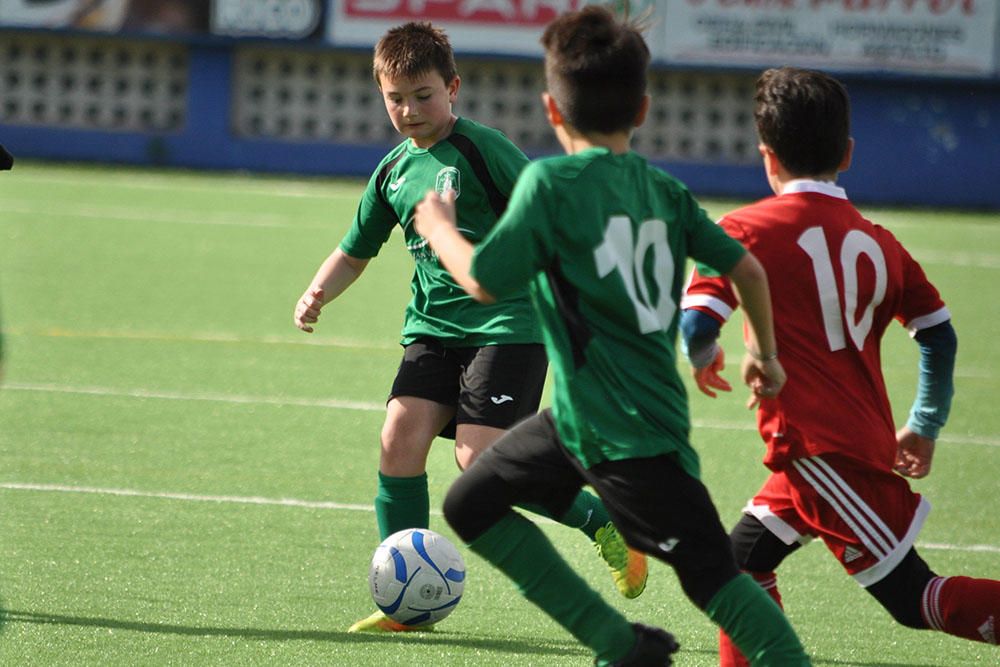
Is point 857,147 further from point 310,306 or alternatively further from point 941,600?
point 941,600

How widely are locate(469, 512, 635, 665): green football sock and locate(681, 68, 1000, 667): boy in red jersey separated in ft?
1.76

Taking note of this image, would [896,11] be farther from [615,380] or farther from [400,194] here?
[615,380]

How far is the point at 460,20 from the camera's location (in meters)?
22.8

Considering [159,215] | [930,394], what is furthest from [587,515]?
[159,215]

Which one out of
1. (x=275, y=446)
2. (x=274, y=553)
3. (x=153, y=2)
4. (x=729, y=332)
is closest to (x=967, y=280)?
(x=729, y=332)

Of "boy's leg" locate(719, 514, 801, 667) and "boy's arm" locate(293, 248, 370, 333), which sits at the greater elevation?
"boy's arm" locate(293, 248, 370, 333)

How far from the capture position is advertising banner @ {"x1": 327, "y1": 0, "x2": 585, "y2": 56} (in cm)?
2267

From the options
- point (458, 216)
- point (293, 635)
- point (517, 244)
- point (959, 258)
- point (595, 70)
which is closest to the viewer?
point (517, 244)

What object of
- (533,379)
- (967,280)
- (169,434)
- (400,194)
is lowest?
(967,280)

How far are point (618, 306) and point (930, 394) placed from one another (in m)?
1.02

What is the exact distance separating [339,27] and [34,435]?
16762mm

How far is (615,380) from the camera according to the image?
3117mm

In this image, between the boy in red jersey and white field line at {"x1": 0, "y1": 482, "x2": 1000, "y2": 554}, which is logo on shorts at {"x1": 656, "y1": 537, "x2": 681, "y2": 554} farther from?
white field line at {"x1": 0, "y1": 482, "x2": 1000, "y2": 554}

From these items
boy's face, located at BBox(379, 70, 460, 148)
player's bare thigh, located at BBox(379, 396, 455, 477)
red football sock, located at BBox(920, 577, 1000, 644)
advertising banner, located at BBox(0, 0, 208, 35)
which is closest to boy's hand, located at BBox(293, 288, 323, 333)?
player's bare thigh, located at BBox(379, 396, 455, 477)
